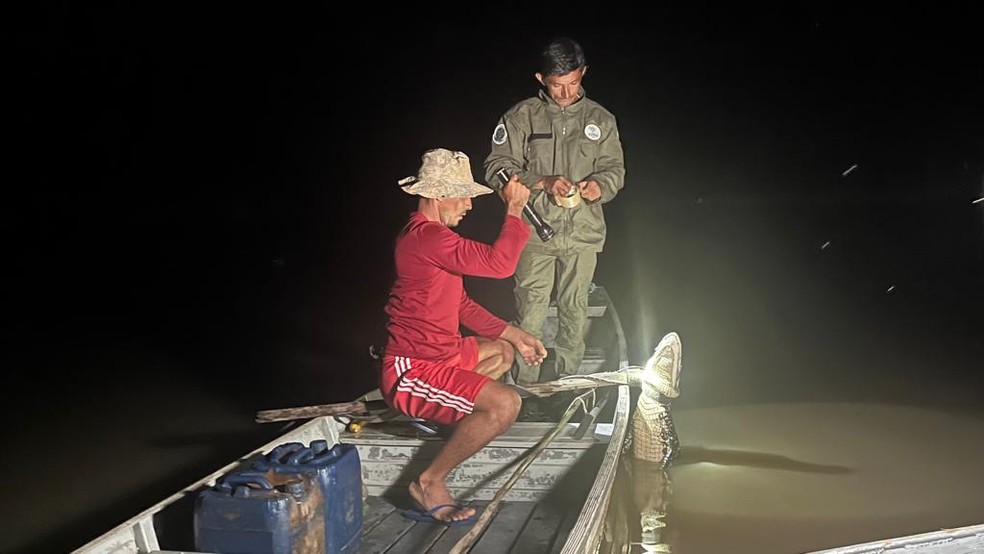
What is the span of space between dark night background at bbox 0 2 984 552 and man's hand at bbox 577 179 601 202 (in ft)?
33.2

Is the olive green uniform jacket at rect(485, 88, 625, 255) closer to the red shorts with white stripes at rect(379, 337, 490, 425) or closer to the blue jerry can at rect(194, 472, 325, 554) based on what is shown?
the red shorts with white stripes at rect(379, 337, 490, 425)

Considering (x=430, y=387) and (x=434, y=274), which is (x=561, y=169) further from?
(x=430, y=387)

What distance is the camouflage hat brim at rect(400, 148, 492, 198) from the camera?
3.55 meters

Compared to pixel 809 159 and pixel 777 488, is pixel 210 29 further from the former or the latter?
pixel 777 488

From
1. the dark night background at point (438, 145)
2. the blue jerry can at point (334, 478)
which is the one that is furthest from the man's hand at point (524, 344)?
the dark night background at point (438, 145)

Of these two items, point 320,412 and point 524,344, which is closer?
point 320,412

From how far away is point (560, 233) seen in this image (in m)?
5.00

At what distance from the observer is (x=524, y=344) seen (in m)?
4.27

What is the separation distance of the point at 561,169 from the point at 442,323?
157 centimetres

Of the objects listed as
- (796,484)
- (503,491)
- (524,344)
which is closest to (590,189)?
(524,344)

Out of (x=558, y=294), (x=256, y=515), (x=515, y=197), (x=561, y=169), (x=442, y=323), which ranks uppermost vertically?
(x=561, y=169)

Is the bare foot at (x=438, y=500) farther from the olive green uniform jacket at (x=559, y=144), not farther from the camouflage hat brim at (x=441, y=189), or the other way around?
the olive green uniform jacket at (x=559, y=144)

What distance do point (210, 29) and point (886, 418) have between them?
19788 millimetres

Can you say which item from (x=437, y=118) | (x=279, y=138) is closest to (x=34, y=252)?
(x=279, y=138)
